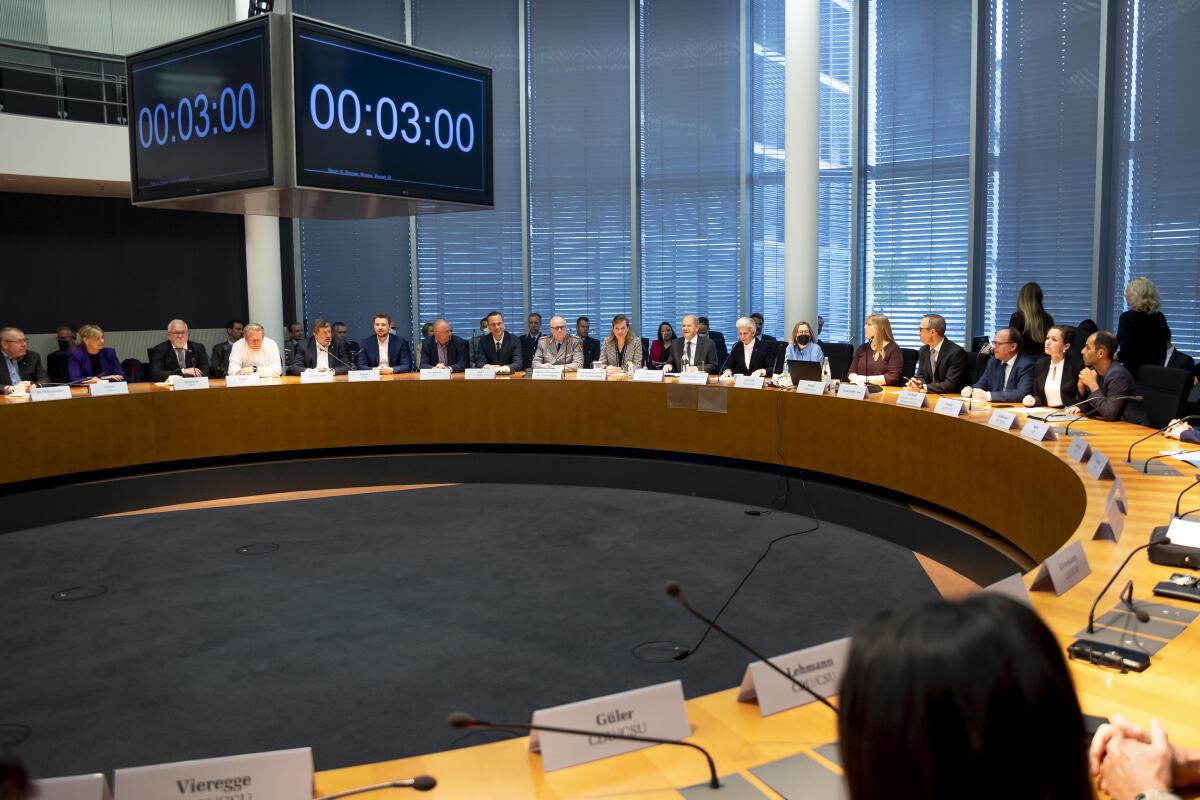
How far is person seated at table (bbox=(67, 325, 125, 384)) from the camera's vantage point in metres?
6.57

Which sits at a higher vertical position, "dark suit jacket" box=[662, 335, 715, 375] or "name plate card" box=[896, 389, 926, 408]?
"dark suit jacket" box=[662, 335, 715, 375]

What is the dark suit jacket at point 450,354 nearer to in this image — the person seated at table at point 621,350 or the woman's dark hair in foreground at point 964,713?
the person seated at table at point 621,350

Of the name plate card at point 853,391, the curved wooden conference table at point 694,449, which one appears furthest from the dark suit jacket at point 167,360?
the name plate card at point 853,391

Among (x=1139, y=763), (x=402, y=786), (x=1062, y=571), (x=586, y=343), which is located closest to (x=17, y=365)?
(x=586, y=343)

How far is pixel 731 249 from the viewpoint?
31.8 feet

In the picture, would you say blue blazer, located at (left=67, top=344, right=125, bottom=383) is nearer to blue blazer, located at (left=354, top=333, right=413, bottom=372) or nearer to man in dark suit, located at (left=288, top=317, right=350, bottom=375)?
man in dark suit, located at (left=288, top=317, right=350, bottom=375)

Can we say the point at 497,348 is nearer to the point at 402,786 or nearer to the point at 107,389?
the point at 107,389

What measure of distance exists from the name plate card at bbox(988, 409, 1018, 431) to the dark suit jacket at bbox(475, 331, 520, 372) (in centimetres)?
375

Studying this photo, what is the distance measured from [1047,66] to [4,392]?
26.7ft

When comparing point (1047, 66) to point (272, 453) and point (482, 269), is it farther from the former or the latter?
point (272, 453)

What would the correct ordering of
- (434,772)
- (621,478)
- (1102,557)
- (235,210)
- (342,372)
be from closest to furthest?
(434,772)
(1102,557)
(235,210)
(621,478)
(342,372)

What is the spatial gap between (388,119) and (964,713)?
3.69 m

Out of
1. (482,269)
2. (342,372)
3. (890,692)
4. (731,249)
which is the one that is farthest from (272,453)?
(890,692)

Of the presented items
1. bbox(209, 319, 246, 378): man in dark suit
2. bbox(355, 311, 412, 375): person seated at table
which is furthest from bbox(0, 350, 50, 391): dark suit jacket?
bbox(355, 311, 412, 375): person seated at table
